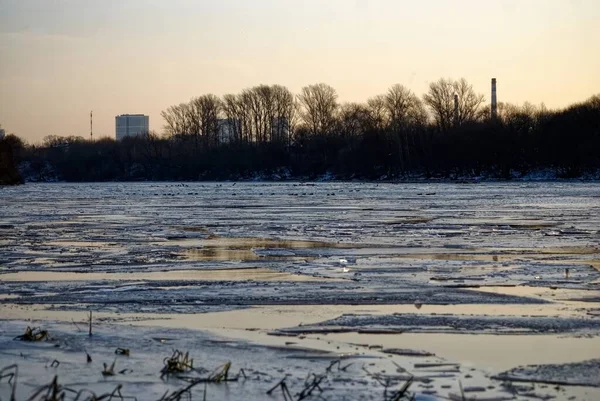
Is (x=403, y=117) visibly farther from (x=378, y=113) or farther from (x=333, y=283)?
(x=333, y=283)

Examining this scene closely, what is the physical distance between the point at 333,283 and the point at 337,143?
91.2 meters

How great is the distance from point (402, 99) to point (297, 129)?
17869mm

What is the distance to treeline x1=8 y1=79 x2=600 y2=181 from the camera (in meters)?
78.9

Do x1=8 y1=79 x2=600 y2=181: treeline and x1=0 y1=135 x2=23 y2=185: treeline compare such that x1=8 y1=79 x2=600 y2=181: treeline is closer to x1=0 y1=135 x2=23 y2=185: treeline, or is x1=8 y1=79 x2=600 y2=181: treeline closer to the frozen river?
x1=0 y1=135 x2=23 y2=185: treeline

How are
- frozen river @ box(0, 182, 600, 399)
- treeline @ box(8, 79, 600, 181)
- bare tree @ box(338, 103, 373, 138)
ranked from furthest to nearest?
bare tree @ box(338, 103, 373, 138) → treeline @ box(8, 79, 600, 181) → frozen river @ box(0, 182, 600, 399)

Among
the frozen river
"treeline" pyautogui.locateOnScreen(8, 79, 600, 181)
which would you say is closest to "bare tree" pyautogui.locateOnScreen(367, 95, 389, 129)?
"treeline" pyautogui.locateOnScreen(8, 79, 600, 181)

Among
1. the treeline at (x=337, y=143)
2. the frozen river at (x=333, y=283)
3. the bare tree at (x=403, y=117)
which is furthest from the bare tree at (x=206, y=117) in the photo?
the frozen river at (x=333, y=283)

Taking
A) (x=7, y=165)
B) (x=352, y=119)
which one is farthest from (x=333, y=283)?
(x=352, y=119)

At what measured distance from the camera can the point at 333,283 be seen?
1060cm

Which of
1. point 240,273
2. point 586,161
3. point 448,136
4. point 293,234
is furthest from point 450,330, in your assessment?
point 448,136

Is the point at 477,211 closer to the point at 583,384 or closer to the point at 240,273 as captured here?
the point at 240,273

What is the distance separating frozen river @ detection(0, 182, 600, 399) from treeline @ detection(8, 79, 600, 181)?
58.4 metres

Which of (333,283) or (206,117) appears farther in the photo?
(206,117)

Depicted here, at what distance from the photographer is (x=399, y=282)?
10570 mm
